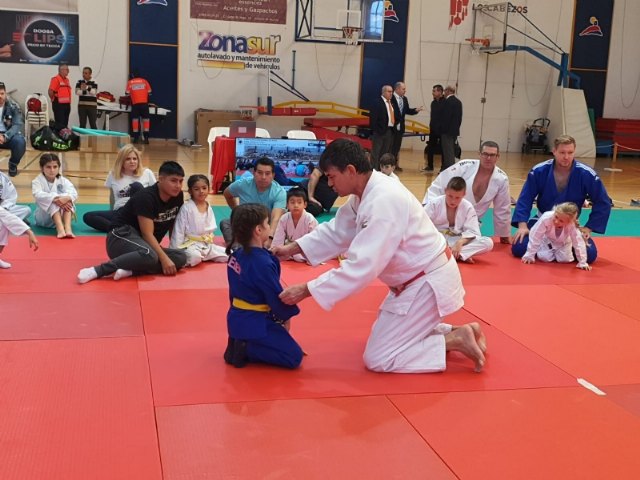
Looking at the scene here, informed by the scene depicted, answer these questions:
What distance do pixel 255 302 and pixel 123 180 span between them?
4131 mm

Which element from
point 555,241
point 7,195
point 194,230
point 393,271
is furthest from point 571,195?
point 7,195

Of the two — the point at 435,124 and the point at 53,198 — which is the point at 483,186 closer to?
the point at 53,198

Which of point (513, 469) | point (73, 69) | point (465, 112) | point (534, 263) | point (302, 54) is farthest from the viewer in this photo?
point (465, 112)

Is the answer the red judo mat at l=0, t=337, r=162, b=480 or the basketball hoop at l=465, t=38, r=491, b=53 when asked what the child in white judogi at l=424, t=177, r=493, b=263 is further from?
the basketball hoop at l=465, t=38, r=491, b=53

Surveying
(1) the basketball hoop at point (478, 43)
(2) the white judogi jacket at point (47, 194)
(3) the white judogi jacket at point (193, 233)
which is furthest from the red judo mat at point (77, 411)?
(1) the basketball hoop at point (478, 43)

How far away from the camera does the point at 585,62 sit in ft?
69.2

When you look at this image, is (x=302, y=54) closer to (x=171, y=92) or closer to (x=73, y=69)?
(x=171, y=92)

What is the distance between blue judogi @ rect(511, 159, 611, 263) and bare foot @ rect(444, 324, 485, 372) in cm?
350

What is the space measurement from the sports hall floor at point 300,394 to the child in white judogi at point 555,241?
1.14 metres

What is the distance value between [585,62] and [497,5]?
3.65 m

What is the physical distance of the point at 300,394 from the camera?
3754 millimetres

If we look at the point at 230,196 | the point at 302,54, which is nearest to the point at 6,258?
the point at 230,196

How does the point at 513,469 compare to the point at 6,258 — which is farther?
the point at 6,258

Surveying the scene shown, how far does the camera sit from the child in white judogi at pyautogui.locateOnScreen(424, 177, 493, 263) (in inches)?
278
